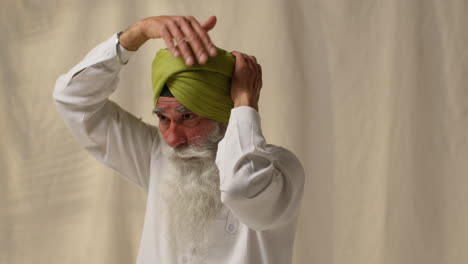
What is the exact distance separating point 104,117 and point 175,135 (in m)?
0.33

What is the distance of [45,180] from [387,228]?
5.84 feet

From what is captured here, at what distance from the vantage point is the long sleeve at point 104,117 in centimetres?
206

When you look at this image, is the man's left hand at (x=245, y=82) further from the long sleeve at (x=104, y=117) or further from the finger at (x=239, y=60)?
the long sleeve at (x=104, y=117)

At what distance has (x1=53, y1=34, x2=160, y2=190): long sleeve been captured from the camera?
81.2 inches

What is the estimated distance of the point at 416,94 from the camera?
306cm

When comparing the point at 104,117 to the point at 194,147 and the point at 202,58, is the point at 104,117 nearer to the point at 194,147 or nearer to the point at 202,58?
the point at 194,147

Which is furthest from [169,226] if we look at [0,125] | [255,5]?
[0,125]

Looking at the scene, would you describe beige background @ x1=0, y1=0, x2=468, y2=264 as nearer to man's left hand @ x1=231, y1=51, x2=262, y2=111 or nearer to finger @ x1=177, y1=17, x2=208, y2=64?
man's left hand @ x1=231, y1=51, x2=262, y2=111

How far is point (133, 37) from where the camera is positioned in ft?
6.59

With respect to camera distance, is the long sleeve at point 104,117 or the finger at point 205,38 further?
the long sleeve at point 104,117

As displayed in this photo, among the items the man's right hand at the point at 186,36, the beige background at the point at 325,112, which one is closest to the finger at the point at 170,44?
the man's right hand at the point at 186,36

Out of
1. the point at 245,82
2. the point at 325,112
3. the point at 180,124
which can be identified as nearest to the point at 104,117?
the point at 180,124

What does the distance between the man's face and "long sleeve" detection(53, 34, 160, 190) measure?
8.6 inches

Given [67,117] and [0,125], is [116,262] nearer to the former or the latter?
[0,125]
